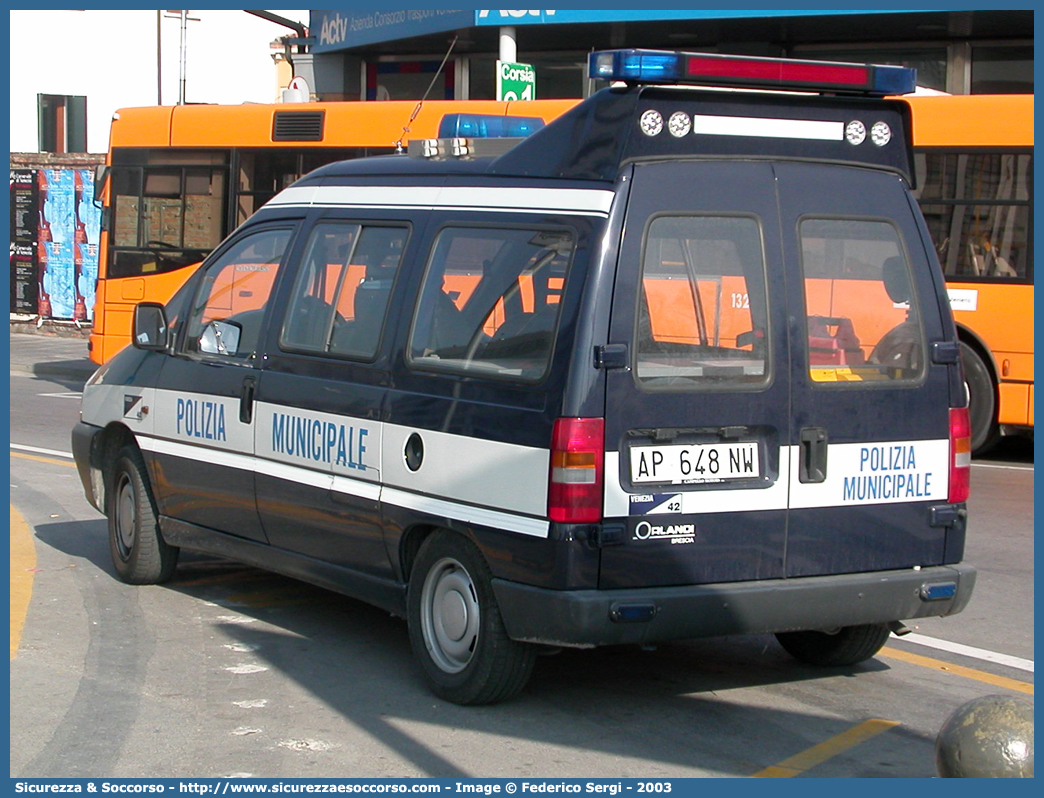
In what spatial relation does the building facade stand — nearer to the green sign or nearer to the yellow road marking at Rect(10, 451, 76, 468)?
the green sign

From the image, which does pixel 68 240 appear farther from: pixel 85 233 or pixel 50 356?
pixel 50 356

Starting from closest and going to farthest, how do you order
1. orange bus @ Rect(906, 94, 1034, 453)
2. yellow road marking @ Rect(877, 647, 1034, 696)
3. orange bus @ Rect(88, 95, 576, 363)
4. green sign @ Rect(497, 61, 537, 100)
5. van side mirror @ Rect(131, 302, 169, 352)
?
1. yellow road marking @ Rect(877, 647, 1034, 696)
2. van side mirror @ Rect(131, 302, 169, 352)
3. orange bus @ Rect(906, 94, 1034, 453)
4. orange bus @ Rect(88, 95, 576, 363)
5. green sign @ Rect(497, 61, 537, 100)

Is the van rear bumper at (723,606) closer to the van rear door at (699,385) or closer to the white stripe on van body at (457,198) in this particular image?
the van rear door at (699,385)

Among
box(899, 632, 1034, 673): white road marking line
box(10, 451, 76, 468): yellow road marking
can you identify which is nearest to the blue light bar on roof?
box(899, 632, 1034, 673): white road marking line

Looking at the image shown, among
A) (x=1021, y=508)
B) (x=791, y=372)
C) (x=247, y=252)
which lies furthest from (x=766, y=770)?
(x=1021, y=508)

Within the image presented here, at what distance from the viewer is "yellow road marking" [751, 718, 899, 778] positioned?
15.9 feet

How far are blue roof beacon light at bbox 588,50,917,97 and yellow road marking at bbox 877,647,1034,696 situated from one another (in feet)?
8.35

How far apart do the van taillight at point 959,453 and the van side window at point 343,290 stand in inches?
94.5

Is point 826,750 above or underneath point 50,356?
underneath

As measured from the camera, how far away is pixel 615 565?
16.3 feet

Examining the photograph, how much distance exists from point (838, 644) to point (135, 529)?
3.79m

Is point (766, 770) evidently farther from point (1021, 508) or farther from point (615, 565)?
point (1021, 508)

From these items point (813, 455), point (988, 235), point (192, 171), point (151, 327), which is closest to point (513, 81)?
point (192, 171)

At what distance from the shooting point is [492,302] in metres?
5.43
